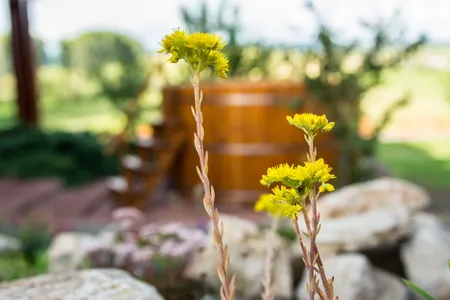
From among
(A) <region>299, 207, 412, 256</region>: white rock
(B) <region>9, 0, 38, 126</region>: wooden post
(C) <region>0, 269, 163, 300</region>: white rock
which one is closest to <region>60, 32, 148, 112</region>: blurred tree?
(B) <region>9, 0, 38, 126</region>: wooden post

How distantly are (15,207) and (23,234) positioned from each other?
1.84 meters

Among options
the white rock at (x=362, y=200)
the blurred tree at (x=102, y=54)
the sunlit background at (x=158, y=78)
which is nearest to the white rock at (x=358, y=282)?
the white rock at (x=362, y=200)

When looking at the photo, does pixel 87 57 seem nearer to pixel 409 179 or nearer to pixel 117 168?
pixel 117 168

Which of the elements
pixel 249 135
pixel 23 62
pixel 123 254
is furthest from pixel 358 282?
pixel 23 62

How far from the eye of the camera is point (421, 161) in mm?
9633

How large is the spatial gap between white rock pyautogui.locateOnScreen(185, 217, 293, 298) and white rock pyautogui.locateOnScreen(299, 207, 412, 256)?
225 mm

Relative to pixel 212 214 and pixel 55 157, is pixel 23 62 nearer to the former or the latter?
pixel 55 157

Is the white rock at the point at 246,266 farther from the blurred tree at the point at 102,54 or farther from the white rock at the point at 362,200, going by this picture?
the blurred tree at the point at 102,54

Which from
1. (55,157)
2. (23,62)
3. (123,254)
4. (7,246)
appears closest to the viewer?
(123,254)

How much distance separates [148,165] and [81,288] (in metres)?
4.83

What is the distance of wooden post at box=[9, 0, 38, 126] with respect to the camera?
8.75 metres

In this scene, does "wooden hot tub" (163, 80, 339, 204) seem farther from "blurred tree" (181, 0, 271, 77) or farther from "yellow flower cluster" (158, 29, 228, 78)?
"yellow flower cluster" (158, 29, 228, 78)

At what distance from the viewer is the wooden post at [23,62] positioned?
8750mm

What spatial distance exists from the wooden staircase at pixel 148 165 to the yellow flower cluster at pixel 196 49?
5439 mm
